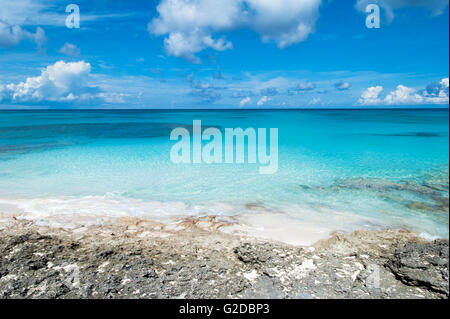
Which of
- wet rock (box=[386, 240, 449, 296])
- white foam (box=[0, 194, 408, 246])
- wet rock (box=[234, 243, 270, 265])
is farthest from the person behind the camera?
white foam (box=[0, 194, 408, 246])

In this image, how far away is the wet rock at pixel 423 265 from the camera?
330 centimetres

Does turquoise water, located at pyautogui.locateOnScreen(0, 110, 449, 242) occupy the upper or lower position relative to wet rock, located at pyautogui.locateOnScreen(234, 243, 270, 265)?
upper

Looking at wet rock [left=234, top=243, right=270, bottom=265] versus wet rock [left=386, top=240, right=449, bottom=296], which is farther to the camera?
wet rock [left=234, top=243, right=270, bottom=265]

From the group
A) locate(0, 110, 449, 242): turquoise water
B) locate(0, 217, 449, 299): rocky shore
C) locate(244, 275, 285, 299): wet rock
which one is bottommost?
locate(244, 275, 285, 299): wet rock

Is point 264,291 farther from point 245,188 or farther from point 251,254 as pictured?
point 245,188

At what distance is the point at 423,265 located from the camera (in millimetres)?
3648

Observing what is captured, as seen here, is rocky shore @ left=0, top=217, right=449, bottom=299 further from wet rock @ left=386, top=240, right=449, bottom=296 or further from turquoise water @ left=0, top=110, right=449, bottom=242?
turquoise water @ left=0, top=110, right=449, bottom=242

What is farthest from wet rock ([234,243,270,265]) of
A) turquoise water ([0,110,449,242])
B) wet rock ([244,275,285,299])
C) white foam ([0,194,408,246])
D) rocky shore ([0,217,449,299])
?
turquoise water ([0,110,449,242])

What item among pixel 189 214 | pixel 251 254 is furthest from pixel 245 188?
pixel 251 254

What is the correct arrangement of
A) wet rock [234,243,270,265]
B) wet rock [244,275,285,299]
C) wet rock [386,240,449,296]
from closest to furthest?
wet rock [244,275,285,299] < wet rock [386,240,449,296] < wet rock [234,243,270,265]

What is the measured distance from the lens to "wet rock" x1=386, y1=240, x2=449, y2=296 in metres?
3.30

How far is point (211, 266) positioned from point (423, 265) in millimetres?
2707

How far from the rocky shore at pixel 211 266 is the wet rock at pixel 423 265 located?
0.01 meters

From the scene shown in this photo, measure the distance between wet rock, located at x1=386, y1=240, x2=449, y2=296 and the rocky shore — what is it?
0.01 meters
